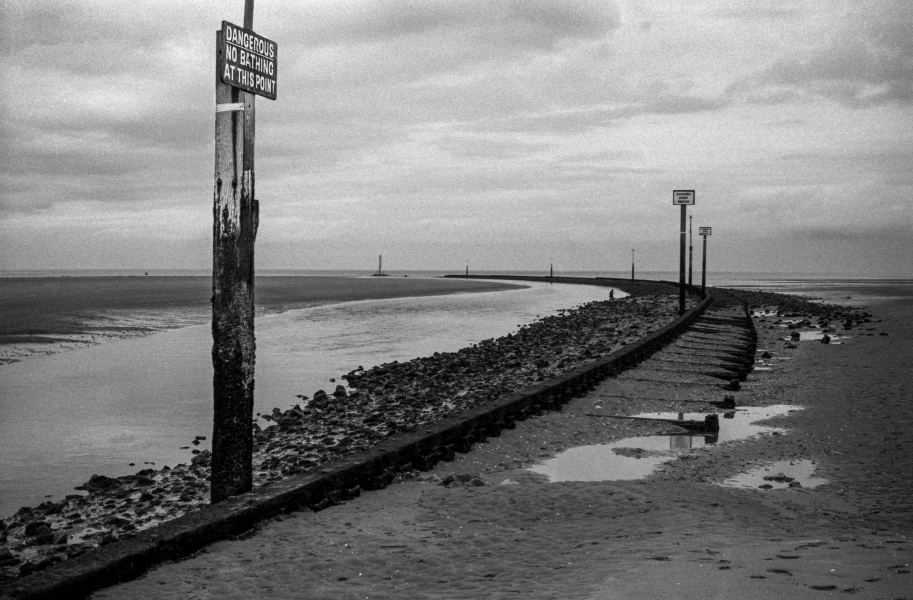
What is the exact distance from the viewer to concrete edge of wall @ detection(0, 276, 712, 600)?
438 cm

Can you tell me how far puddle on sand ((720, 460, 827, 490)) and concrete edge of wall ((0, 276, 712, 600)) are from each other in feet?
8.06

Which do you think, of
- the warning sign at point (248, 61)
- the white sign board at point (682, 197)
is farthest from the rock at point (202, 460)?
the white sign board at point (682, 197)

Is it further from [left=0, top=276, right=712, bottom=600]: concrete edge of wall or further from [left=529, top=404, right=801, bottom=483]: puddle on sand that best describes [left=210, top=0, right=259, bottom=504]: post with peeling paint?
[left=529, top=404, right=801, bottom=483]: puddle on sand

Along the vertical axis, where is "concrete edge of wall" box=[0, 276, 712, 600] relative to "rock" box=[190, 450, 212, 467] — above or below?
above

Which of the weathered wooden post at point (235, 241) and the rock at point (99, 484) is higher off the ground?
the weathered wooden post at point (235, 241)

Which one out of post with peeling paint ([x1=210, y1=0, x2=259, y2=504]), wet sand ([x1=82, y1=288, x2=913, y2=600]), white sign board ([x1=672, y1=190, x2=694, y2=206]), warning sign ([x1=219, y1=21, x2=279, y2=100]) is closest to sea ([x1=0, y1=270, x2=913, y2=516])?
post with peeling paint ([x1=210, y1=0, x2=259, y2=504])

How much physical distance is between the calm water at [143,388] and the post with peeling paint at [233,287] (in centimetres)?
268

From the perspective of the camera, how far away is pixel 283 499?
5.80 m

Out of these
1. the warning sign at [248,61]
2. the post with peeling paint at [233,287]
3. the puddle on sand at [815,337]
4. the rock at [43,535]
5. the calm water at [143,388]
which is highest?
the warning sign at [248,61]

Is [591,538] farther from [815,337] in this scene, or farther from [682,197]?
[815,337]

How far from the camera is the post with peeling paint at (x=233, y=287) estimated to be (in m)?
5.82

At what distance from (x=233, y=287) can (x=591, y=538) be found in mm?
2941

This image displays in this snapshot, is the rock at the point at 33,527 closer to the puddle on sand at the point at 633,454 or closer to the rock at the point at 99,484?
the rock at the point at 99,484

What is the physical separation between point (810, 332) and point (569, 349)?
365 inches
